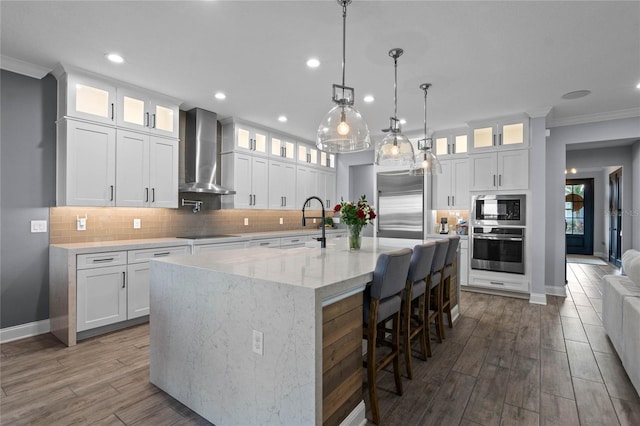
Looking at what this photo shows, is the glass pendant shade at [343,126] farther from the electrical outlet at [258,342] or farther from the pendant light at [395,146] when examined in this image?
the electrical outlet at [258,342]

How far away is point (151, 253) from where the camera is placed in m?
3.73

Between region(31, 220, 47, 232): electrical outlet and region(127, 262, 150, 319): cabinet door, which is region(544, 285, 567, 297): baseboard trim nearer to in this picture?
region(127, 262, 150, 319): cabinet door

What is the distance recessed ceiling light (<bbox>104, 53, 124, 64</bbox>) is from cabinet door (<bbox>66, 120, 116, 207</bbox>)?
771 mm

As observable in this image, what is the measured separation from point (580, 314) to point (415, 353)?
2698 mm

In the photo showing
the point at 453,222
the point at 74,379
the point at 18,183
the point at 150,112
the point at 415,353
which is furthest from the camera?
the point at 453,222

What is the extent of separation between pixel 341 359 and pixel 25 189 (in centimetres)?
363

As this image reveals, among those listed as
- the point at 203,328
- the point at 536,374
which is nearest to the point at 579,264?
the point at 536,374

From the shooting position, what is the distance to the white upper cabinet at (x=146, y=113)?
3.76 meters

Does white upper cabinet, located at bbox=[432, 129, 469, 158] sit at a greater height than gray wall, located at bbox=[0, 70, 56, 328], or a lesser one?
greater

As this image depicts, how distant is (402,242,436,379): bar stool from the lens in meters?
2.41

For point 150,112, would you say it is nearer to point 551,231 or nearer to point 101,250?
point 101,250

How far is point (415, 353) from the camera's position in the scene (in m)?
2.94

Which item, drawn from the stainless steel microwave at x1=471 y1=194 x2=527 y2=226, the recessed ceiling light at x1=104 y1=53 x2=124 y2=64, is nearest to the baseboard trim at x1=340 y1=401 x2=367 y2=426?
the recessed ceiling light at x1=104 y1=53 x2=124 y2=64

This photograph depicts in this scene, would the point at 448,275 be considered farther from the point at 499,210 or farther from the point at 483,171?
the point at 483,171
